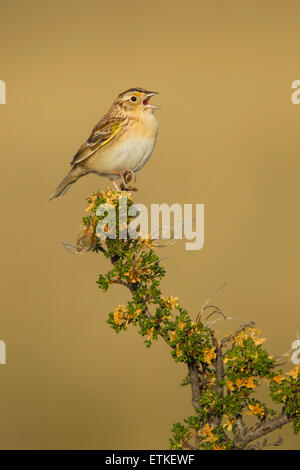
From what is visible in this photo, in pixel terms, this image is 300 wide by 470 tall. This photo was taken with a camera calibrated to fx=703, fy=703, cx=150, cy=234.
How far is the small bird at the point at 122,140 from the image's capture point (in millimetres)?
5098

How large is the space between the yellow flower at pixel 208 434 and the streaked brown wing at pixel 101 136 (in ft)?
7.98

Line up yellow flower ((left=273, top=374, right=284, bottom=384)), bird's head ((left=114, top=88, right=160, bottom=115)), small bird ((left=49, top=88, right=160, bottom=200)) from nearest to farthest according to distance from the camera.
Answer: yellow flower ((left=273, top=374, right=284, bottom=384)) < small bird ((left=49, top=88, right=160, bottom=200)) < bird's head ((left=114, top=88, right=160, bottom=115))

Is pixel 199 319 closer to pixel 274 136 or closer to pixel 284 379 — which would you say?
pixel 284 379

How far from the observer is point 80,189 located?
36.1 feet

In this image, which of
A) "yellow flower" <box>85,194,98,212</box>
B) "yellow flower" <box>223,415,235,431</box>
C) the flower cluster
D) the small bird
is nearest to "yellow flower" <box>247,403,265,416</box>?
the flower cluster

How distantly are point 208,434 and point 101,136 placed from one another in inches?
102

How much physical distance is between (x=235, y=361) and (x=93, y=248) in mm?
977

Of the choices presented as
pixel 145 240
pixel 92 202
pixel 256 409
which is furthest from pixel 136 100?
pixel 256 409

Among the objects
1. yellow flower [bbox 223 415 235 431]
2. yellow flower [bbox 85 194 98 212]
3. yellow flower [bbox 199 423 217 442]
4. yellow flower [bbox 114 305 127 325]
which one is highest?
yellow flower [bbox 85 194 98 212]

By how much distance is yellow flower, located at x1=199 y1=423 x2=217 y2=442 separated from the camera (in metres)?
3.56

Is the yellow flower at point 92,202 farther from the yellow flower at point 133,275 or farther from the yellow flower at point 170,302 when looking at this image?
the yellow flower at point 170,302

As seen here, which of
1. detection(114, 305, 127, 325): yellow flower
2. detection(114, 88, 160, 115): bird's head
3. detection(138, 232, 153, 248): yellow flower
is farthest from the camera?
detection(114, 88, 160, 115): bird's head

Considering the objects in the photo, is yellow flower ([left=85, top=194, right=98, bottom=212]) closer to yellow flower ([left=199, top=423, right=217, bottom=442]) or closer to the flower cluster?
the flower cluster

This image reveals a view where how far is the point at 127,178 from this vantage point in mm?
4855
